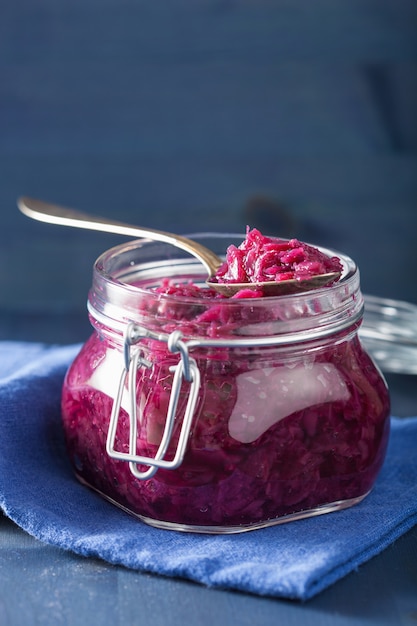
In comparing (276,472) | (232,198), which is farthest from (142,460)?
(232,198)

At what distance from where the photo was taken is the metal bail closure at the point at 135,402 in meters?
1.25

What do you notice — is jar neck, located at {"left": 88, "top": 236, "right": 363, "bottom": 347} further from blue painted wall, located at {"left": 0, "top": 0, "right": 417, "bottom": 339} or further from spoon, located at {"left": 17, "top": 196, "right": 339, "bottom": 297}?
blue painted wall, located at {"left": 0, "top": 0, "right": 417, "bottom": 339}

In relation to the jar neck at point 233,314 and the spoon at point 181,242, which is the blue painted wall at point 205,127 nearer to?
the spoon at point 181,242

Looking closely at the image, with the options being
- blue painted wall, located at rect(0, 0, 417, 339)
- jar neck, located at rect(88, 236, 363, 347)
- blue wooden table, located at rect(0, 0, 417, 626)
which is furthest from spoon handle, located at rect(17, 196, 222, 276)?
blue painted wall, located at rect(0, 0, 417, 339)

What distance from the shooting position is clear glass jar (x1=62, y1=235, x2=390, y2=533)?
129 cm

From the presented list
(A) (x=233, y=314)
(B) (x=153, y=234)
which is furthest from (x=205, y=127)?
(A) (x=233, y=314)

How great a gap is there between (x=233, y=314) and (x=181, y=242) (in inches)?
11.7

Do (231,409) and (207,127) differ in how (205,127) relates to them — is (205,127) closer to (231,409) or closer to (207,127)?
(207,127)

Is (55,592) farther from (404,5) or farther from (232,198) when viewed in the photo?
(404,5)

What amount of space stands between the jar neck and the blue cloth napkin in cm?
22

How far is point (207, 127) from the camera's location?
2.76 metres

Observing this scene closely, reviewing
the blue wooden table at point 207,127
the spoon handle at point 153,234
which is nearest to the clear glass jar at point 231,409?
the spoon handle at point 153,234

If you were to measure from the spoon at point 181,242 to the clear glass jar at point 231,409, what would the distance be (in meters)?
0.05

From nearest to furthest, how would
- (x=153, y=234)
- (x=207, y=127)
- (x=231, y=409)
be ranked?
(x=231, y=409), (x=153, y=234), (x=207, y=127)
